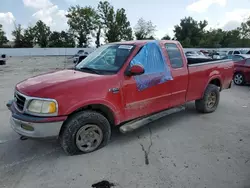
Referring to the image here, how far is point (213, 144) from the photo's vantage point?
12.6 feet

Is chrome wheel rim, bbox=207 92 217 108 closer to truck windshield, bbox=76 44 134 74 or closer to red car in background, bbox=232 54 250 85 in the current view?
truck windshield, bbox=76 44 134 74

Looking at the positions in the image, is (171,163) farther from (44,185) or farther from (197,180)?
(44,185)

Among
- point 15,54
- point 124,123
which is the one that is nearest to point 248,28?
point 15,54

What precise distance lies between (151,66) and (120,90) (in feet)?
2.92

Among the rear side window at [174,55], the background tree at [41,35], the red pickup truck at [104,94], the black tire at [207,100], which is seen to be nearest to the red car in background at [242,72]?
the black tire at [207,100]

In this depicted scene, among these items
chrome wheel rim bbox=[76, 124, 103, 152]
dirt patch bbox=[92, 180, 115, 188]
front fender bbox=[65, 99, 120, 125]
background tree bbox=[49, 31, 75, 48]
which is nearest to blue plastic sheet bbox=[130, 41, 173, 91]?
front fender bbox=[65, 99, 120, 125]

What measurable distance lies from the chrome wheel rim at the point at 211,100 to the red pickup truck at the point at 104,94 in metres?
0.83

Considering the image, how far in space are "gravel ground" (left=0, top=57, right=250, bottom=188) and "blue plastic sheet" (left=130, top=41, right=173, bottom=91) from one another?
3.73 feet

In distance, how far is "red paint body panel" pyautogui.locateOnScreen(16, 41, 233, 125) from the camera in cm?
305

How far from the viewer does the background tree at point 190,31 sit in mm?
61969

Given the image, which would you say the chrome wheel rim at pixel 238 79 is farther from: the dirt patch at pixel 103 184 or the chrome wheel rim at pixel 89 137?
the dirt patch at pixel 103 184

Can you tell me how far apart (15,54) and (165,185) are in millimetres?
51929

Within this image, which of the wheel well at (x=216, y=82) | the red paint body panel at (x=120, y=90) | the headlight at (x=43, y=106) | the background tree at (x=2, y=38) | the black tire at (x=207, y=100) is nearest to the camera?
the headlight at (x=43, y=106)

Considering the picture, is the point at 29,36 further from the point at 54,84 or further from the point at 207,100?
the point at 54,84
